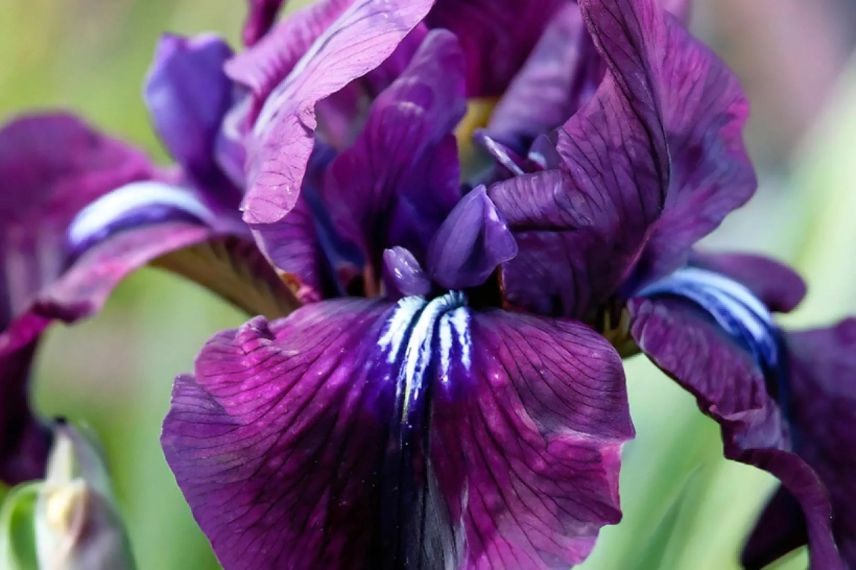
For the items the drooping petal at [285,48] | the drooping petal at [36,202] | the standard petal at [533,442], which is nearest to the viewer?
the standard petal at [533,442]

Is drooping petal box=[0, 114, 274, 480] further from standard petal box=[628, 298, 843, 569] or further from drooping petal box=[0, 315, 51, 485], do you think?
standard petal box=[628, 298, 843, 569]

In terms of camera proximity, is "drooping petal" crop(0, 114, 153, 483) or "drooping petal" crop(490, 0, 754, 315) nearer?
"drooping petal" crop(490, 0, 754, 315)

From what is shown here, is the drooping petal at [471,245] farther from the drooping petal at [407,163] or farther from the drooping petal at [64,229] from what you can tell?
the drooping petal at [64,229]

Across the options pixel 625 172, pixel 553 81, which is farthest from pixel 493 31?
pixel 625 172

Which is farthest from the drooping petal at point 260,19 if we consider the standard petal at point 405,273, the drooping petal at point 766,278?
the drooping petal at point 766,278

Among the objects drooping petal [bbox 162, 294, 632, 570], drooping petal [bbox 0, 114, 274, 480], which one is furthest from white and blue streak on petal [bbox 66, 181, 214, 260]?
drooping petal [bbox 162, 294, 632, 570]

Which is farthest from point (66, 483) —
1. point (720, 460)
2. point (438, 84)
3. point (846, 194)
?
point (846, 194)

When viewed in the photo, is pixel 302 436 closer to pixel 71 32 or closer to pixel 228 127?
pixel 228 127
